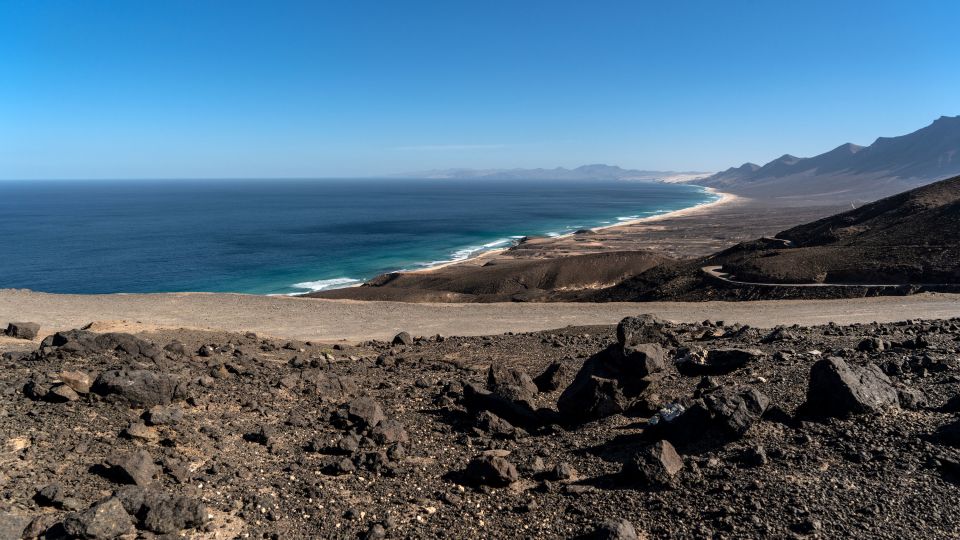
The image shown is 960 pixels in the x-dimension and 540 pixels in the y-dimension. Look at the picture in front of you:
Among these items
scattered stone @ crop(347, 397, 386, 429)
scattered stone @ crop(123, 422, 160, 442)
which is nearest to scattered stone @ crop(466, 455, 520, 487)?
scattered stone @ crop(347, 397, 386, 429)

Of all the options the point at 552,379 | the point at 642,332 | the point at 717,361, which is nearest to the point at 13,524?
the point at 552,379

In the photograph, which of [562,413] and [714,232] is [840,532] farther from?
[714,232]

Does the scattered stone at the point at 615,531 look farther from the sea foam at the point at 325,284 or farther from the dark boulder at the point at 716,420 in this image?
the sea foam at the point at 325,284

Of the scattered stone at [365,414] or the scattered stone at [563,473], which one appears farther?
the scattered stone at [365,414]

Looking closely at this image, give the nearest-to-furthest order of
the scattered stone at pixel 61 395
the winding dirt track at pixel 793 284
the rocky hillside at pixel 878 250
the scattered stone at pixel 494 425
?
1. the scattered stone at pixel 61 395
2. the scattered stone at pixel 494 425
3. the winding dirt track at pixel 793 284
4. the rocky hillside at pixel 878 250

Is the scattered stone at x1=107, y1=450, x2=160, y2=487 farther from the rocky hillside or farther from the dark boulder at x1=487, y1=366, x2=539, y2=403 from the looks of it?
the rocky hillside

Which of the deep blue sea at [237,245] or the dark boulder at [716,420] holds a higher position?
the dark boulder at [716,420]

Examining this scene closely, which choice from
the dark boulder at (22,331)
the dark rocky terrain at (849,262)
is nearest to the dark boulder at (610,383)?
the dark boulder at (22,331)
